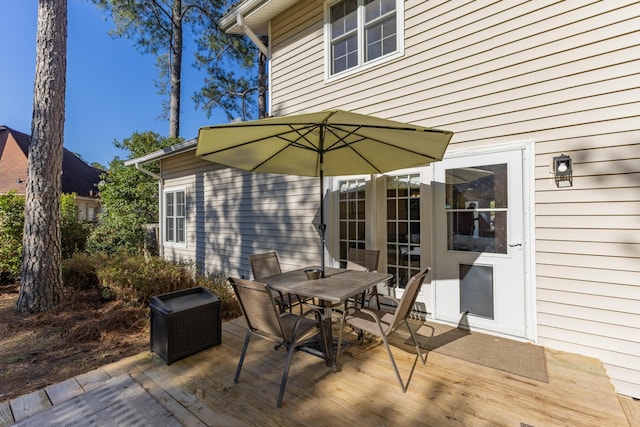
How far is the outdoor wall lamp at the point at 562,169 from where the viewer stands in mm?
2777

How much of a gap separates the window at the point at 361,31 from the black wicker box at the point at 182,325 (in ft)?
12.7

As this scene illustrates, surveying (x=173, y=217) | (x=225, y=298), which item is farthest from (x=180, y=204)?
(x=225, y=298)

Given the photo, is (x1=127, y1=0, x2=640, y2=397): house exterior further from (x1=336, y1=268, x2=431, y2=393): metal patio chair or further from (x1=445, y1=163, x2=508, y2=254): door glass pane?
(x1=336, y1=268, x2=431, y2=393): metal patio chair

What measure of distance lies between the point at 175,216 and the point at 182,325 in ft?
20.2

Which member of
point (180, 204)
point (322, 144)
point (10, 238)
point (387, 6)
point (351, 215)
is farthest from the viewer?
point (180, 204)

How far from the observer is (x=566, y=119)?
2830 mm

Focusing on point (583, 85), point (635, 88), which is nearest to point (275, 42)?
point (583, 85)

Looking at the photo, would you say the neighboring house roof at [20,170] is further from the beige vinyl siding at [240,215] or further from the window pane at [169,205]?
the beige vinyl siding at [240,215]

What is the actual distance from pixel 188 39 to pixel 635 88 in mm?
15530

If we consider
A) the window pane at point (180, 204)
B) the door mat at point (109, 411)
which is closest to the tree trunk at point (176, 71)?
the window pane at point (180, 204)

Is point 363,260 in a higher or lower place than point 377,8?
lower

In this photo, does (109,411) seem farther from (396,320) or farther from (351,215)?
(351,215)

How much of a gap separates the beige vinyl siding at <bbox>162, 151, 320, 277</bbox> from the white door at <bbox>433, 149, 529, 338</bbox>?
2010mm

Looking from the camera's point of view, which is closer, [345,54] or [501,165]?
[501,165]
